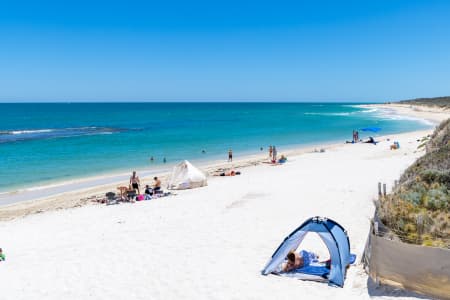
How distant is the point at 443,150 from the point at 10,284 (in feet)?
43.8

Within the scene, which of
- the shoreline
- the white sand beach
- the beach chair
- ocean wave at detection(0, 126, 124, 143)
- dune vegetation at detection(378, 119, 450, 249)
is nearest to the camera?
dune vegetation at detection(378, 119, 450, 249)

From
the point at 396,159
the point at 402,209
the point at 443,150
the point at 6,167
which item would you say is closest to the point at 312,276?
the point at 402,209

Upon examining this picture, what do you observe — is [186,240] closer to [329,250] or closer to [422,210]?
[329,250]

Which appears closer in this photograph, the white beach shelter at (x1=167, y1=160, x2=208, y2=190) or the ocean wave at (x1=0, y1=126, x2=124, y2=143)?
the white beach shelter at (x1=167, y1=160, x2=208, y2=190)

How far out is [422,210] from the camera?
9109 millimetres

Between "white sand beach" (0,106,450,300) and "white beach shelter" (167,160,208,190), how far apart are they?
65 centimetres

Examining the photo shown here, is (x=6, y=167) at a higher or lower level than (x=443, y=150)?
lower

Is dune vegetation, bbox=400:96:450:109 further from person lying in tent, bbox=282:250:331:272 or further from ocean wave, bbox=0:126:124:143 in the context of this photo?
person lying in tent, bbox=282:250:331:272

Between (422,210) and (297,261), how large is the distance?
2.99 metres

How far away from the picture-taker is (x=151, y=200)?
16625 mm

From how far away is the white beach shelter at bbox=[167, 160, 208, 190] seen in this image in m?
18.6

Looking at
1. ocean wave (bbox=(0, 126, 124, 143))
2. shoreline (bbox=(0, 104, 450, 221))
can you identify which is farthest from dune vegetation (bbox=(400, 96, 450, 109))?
shoreline (bbox=(0, 104, 450, 221))

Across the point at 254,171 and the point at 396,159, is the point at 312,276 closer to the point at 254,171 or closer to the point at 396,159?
the point at 254,171

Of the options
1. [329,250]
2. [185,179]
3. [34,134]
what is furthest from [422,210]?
[34,134]
